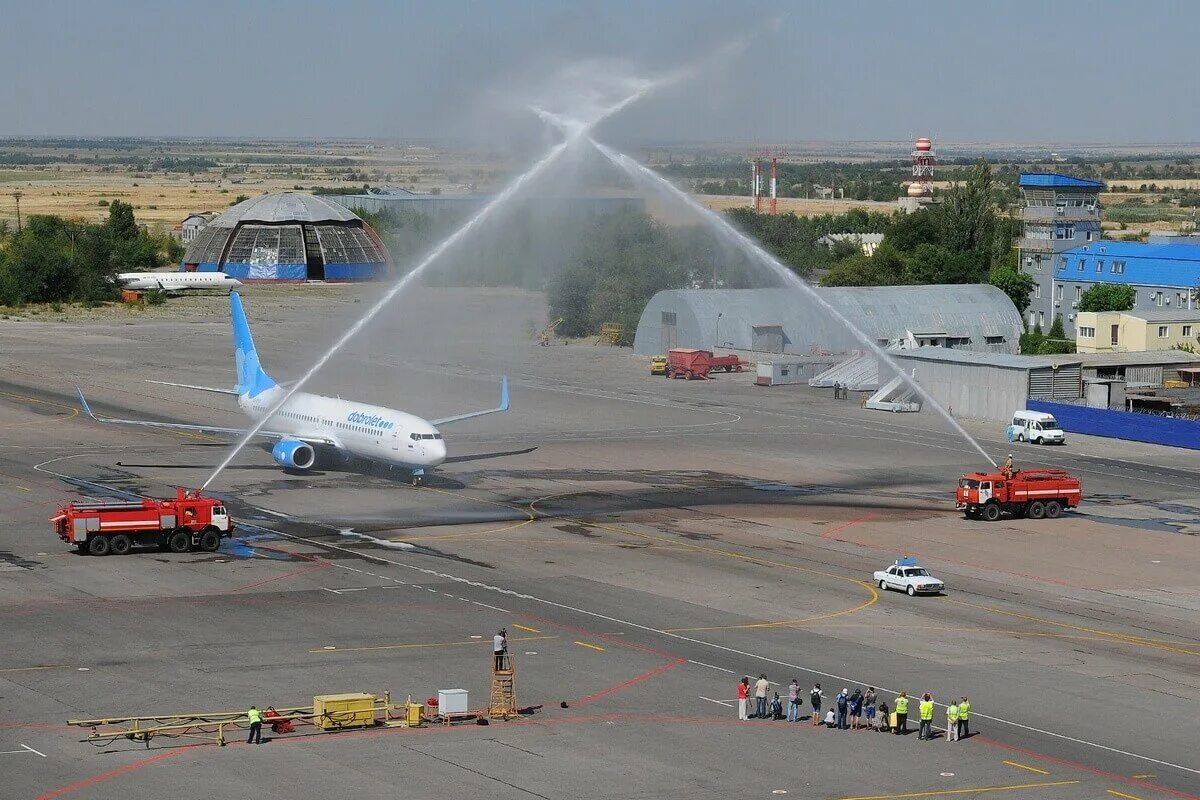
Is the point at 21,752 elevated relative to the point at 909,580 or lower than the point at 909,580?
lower

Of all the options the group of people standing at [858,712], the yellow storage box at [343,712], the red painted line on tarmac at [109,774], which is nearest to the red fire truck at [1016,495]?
the group of people standing at [858,712]

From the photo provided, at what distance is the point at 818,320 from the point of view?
175 metres

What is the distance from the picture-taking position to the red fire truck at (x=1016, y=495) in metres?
92.8

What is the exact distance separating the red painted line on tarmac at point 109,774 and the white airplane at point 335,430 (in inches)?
1871

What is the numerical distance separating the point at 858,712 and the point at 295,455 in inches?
2079

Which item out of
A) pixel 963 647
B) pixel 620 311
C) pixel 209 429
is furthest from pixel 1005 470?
pixel 620 311

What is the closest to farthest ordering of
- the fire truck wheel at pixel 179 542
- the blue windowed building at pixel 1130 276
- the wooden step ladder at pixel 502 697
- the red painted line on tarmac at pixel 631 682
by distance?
1. the wooden step ladder at pixel 502 697
2. the red painted line on tarmac at pixel 631 682
3. the fire truck wheel at pixel 179 542
4. the blue windowed building at pixel 1130 276

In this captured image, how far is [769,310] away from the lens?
175000 millimetres

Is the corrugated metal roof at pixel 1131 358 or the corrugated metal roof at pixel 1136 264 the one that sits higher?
the corrugated metal roof at pixel 1136 264

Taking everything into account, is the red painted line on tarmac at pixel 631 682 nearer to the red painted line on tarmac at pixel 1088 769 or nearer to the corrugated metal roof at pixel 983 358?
the red painted line on tarmac at pixel 1088 769

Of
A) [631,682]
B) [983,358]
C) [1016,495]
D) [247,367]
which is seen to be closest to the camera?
[631,682]

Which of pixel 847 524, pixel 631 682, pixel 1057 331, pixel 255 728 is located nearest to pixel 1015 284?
pixel 1057 331

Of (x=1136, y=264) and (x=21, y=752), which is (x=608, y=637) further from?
(x=1136, y=264)

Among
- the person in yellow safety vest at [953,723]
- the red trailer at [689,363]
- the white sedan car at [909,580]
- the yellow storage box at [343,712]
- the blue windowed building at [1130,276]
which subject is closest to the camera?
the yellow storage box at [343,712]
